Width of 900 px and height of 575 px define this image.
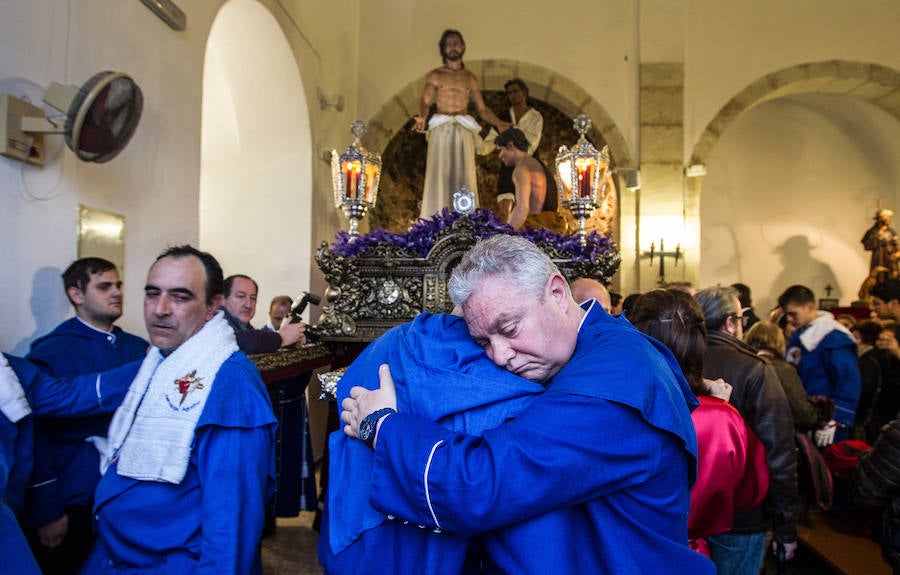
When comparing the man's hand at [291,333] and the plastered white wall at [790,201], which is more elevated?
the plastered white wall at [790,201]

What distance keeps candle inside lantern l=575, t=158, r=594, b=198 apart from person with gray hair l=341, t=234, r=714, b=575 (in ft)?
12.3

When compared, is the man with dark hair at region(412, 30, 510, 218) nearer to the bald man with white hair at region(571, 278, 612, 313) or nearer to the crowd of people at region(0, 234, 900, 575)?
the bald man with white hair at region(571, 278, 612, 313)

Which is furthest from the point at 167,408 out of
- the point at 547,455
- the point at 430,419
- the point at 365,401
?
the point at 547,455

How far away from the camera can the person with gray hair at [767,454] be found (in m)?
2.57

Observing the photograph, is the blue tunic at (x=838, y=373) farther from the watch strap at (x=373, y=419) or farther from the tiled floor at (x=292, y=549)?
the watch strap at (x=373, y=419)

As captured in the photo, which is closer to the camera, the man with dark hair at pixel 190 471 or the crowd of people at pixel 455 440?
the crowd of people at pixel 455 440

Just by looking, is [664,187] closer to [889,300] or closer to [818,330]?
[889,300]

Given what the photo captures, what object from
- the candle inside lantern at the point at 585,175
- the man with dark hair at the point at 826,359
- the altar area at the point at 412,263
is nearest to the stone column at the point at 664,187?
the man with dark hair at the point at 826,359

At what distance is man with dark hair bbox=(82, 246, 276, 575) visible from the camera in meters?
1.90

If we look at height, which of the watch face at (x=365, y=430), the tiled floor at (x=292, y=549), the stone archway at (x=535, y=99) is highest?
the stone archway at (x=535, y=99)

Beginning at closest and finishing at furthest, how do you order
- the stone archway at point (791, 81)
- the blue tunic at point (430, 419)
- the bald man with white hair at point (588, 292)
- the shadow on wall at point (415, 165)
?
1. the blue tunic at point (430, 419)
2. the bald man with white hair at point (588, 292)
3. the stone archway at point (791, 81)
4. the shadow on wall at point (415, 165)

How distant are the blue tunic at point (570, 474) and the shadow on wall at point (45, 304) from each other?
2670 mm

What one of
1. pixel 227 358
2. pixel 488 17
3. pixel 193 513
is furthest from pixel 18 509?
pixel 488 17

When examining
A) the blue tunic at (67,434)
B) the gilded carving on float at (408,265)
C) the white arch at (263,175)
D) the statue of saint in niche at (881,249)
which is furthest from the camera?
the statue of saint in niche at (881,249)
